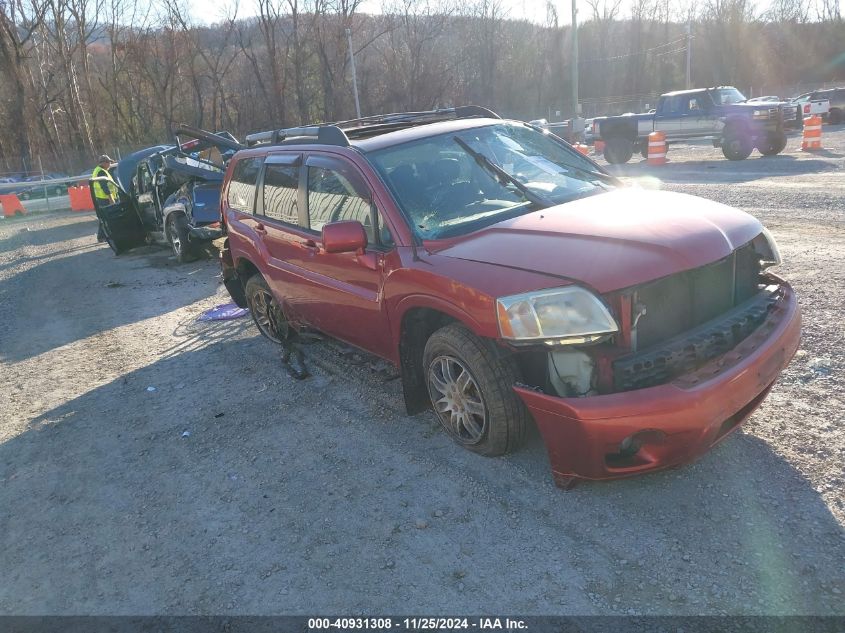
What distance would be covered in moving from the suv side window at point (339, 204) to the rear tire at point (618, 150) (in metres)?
17.5

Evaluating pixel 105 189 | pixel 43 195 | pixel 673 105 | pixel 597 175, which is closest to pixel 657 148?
pixel 673 105

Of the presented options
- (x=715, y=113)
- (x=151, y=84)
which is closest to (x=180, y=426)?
(x=715, y=113)

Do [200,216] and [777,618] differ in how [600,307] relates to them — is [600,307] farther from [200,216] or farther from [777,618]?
[200,216]

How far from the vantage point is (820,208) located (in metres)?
9.43

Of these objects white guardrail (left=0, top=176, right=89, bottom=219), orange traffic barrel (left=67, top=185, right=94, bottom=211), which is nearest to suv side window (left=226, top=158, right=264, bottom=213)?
orange traffic barrel (left=67, top=185, right=94, bottom=211)

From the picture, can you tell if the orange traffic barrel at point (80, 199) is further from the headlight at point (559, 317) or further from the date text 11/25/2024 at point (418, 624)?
the date text 11/25/2024 at point (418, 624)

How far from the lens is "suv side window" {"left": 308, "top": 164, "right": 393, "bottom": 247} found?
3.96 meters

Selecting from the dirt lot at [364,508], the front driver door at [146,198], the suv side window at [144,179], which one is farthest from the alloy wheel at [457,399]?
the suv side window at [144,179]

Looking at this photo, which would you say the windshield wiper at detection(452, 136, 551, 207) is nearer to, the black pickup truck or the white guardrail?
the black pickup truck

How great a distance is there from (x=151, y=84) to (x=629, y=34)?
51284mm

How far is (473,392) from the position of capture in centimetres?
355

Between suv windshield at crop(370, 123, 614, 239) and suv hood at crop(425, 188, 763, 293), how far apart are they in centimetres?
23

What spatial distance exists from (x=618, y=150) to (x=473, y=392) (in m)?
18.5

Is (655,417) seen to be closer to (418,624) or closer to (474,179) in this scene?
(418,624)
